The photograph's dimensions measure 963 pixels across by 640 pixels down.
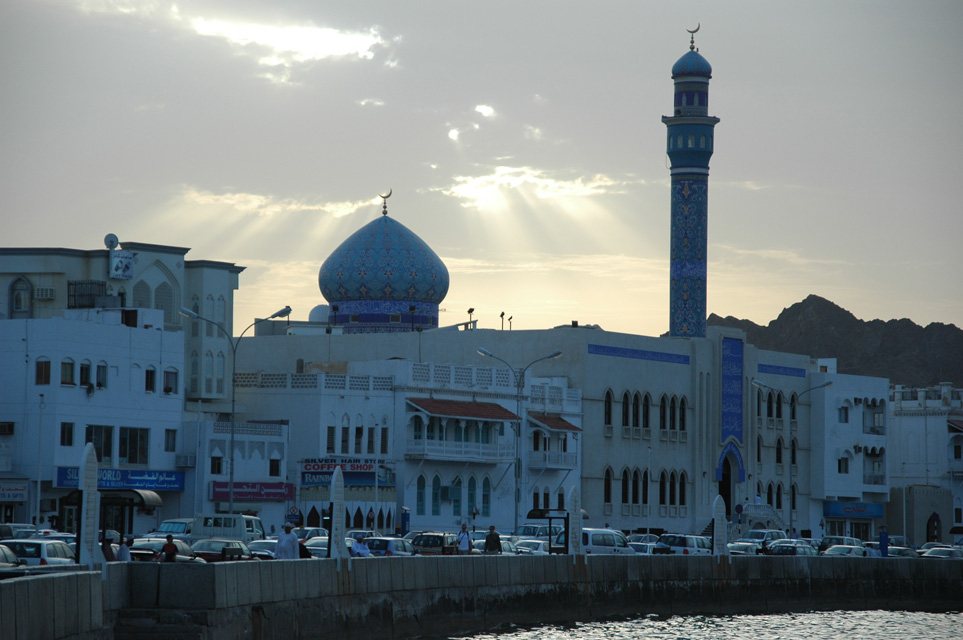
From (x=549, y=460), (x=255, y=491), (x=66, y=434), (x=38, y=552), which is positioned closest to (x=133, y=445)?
(x=66, y=434)

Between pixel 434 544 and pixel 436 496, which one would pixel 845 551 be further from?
pixel 434 544

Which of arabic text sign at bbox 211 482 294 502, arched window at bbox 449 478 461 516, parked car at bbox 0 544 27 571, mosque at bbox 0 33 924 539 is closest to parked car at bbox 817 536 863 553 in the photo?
mosque at bbox 0 33 924 539

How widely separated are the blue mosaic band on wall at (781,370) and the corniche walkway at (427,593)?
34544mm

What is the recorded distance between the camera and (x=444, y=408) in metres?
66.9

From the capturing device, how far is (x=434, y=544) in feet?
149

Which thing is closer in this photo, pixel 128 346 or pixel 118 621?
pixel 118 621

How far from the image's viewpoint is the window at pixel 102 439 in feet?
187

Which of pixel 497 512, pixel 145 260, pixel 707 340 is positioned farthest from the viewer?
pixel 707 340

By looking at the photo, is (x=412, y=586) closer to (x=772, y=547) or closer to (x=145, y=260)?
(x=772, y=547)

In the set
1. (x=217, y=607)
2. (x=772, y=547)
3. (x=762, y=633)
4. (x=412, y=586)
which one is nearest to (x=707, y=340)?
(x=772, y=547)

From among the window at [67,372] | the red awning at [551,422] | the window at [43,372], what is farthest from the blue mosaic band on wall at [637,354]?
the window at [43,372]

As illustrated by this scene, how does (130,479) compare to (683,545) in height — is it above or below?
above

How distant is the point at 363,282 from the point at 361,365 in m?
20.4

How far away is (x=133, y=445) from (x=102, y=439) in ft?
5.06
